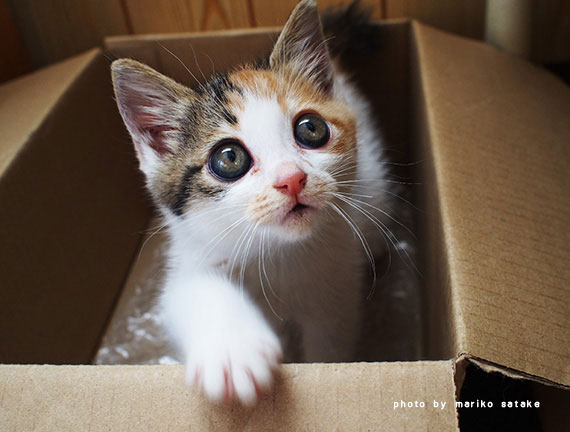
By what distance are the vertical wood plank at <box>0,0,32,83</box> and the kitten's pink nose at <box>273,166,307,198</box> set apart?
121cm

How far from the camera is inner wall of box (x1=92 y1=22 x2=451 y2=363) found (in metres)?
1.40

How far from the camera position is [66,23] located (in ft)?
5.55

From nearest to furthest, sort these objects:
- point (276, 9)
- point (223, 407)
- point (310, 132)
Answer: point (223, 407)
point (310, 132)
point (276, 9)

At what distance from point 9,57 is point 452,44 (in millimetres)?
1312

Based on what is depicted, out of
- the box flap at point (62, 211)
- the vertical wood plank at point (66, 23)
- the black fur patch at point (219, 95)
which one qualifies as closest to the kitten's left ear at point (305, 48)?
the black fur patch at point (219, 95)

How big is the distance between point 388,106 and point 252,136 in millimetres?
896

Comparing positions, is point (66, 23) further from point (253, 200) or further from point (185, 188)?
point (253, 200)

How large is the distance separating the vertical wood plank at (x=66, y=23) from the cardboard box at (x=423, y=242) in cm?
19

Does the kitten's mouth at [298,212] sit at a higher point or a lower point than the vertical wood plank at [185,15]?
lower

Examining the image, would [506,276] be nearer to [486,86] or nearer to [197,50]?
[486,86]

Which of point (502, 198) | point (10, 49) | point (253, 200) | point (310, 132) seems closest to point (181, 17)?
point (10, 49)

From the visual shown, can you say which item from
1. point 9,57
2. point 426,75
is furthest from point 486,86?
point 9,57

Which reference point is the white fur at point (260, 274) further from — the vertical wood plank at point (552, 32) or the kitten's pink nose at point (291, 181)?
the vertical wood plank at point (552, 32)

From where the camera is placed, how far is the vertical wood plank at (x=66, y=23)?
1.67 m
